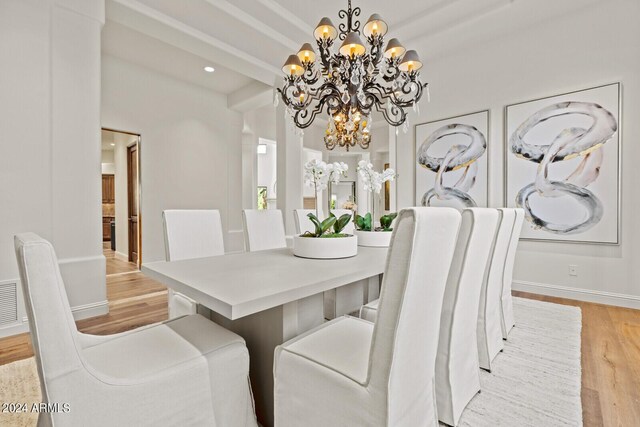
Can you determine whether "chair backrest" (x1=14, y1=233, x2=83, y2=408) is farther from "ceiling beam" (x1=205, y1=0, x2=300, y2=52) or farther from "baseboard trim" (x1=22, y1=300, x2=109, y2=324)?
"ceiling beam" (x1=205, y1=0, x2=300, y2=52)

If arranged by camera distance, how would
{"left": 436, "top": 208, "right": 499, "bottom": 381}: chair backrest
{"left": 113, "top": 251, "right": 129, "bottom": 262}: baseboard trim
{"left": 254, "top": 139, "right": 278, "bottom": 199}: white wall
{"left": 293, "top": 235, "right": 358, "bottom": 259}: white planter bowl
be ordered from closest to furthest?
1. {"left": 436, "top": 208, "right": 499, "bottom": 381}: chair backrest
2. {"left": 293, "top": 235, "right": 358, "bottom": 259}: white planter bowl
3. {"left": 113, "top": 251, "right": 129, "bottom": 262}: baseboard trim
4. {"left": 254, "top": 139, "right": 278, "bottom": 199}: white wall

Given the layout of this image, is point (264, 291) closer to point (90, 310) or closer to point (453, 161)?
point (90, 310)

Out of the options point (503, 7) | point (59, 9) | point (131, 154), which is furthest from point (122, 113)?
point (503, 7)

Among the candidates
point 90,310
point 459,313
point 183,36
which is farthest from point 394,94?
point 90,310

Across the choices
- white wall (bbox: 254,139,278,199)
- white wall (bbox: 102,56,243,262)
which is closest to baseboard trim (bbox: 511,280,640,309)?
white wall (bbox: 102,56,243,262)

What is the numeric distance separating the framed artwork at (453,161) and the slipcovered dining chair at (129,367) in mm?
3634

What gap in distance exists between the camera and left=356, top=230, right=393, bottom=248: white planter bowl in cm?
213

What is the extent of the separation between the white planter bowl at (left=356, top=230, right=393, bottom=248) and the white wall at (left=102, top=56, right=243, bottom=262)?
3847 millimetres

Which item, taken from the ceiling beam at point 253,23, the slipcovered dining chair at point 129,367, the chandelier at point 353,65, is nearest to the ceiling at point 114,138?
the ceiling beam at point 253,23

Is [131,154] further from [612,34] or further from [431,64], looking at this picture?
[612,34]

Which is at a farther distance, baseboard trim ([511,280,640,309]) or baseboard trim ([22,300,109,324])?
baseboard trim ([511,280,640,309])

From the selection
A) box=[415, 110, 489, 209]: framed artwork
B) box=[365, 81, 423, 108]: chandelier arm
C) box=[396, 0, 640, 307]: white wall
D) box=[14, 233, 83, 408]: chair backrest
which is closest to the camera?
box=[14, 233, 83, 408]: chair backrest

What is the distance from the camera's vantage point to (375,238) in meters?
2.15

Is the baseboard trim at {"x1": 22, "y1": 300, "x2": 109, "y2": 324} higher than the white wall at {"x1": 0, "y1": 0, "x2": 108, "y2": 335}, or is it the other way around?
the white wall at {"x1": 0, "y1": 0, "x2": 108, "y2": 335}
